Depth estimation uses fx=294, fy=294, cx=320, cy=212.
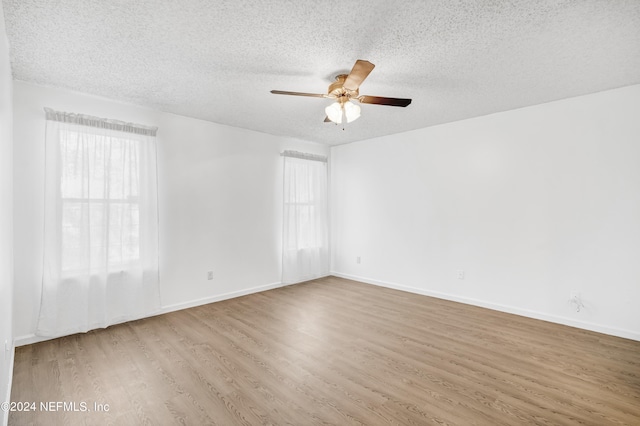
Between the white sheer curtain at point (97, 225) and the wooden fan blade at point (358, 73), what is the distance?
2598mm

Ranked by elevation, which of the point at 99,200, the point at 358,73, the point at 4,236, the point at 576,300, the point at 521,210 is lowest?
the point at 576,300

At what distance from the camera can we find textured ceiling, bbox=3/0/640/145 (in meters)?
1.84

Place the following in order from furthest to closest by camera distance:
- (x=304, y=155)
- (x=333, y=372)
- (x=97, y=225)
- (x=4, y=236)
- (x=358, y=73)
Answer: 1. (x=304, y=155)
2. (x=97, y=225)
3. (x=333, y=372)
4. (x=358, y=73)
5. (x=4, y=236)

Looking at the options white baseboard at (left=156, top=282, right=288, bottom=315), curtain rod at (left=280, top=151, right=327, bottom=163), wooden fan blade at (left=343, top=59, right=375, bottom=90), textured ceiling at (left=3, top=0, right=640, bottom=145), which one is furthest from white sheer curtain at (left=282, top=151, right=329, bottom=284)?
wooden fan blade at (left=343, top=59, right=375, bottom=90)

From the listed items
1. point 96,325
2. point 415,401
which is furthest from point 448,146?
point 96,325

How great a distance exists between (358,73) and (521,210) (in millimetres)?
2850

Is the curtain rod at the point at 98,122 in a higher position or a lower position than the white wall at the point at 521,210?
higher

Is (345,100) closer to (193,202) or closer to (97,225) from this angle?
(193,202)

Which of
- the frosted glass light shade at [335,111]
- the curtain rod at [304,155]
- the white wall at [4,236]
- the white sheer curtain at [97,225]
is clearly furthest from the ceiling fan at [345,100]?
the curtain rod at [304,155]

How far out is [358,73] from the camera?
220cm

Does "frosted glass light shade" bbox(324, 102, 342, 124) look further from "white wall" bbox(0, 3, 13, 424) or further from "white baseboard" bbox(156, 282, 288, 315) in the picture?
"white baseboard" bbox(156, 282, 288, 315)

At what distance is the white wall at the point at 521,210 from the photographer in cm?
307

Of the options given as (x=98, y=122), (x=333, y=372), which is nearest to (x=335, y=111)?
(x=333, y=372)

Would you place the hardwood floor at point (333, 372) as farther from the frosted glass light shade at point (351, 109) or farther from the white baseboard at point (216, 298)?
the frosted glass light shade at point (351, 109)
